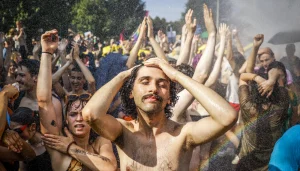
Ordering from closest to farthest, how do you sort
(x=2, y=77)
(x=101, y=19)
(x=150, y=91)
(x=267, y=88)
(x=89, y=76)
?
(x=150, y=91) → (x=267, y=88) → (x=89, y=76) → (x=2, y=77) → (x=101, y=19)

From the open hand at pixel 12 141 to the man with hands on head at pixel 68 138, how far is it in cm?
21

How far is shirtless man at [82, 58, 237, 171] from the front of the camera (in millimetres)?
2799

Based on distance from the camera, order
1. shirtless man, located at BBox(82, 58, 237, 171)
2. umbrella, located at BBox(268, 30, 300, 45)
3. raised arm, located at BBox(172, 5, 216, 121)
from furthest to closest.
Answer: umbrella, located at BBox(268, 30, 300, 45), raised arm, located at BBox(172, 5, 216, 121), shirtless man, located at BBox(82, 58, 237, 171)

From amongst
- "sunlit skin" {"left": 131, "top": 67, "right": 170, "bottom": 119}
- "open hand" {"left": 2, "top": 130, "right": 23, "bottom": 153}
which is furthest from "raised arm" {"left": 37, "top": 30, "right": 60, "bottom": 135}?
"sunlit skin" {"left": 131, "top": 67, "right": 170, "bottom": 119}

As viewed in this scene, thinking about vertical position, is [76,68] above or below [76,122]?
above

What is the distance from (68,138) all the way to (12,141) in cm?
42

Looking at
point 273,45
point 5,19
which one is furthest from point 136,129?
point 5,19

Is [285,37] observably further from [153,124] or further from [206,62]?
[153,124]

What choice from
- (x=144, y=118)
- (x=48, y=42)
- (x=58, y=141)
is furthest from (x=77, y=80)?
(x=144, y=118)

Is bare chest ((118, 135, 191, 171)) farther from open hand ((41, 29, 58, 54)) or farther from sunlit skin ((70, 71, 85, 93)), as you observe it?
sunlit skin ((70, 71, 85, 93))

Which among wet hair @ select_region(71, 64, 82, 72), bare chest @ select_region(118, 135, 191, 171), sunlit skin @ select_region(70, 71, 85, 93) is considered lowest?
bare chest @ select_region(118, 135, 191, 171)

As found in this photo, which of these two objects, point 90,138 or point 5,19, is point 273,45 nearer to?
point 90,138

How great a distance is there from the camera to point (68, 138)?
3.59 meters

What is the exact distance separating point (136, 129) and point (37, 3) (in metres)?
17.8
